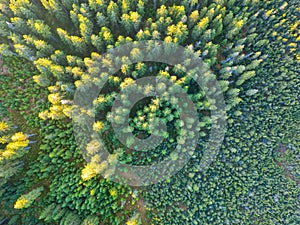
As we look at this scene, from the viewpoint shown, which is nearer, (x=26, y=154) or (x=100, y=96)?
(x=100, y=96)

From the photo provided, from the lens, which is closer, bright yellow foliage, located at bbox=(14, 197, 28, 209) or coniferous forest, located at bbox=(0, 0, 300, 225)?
bright yellow foliage, located at bbox=(14, 197, 28, 209)

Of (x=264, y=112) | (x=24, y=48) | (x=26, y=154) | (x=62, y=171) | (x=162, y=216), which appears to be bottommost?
(x=162, y=216)

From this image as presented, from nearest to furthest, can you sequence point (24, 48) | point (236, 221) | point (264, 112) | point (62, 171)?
point (24, 48), point (62, 171), point (236, 221), point (264, 112)

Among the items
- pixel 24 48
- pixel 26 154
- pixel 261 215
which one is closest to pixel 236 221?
pixel 261 215

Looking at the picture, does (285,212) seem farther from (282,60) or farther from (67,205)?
(67,205)

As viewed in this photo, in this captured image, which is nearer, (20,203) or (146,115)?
(20,203)

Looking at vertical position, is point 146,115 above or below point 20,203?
above

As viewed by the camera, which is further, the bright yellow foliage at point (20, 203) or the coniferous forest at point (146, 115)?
the coniferous forest at point (146, 115)

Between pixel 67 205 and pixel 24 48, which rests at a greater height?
pixel 24 48
